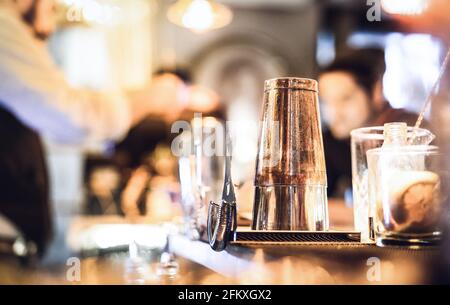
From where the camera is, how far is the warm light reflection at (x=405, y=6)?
169cm

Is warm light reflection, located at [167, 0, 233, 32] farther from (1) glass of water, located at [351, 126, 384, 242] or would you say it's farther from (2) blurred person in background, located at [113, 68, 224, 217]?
(1) glass of water, located at [351, 126, 384, 242]

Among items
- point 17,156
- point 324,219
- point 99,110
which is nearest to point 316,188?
point 324,219

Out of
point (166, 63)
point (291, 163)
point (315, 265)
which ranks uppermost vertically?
point (166, 63)

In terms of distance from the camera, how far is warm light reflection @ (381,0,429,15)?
66.4 inches

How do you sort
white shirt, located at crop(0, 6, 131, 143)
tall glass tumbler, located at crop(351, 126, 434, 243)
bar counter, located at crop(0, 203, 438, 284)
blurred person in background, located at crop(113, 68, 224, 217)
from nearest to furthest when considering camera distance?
1. bar counter, located at crop(0, 203, 438, 284)
2. tall glass tumbler, located at crop(351, 126, 434, 243)
3. white shirt, located at crop(0, 6, 131, 143)
4. blurred person in background, located at crop(113, 68, 224, 217)

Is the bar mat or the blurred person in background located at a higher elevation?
the blurred person in background

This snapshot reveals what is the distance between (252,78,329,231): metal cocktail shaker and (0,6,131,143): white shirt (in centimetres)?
162

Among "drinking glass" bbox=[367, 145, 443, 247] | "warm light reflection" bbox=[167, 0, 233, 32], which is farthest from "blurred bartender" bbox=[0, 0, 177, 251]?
"drinking glass" bbox=[367, 145, 443, 247]

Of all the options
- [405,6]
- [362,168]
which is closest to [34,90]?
[405,6]

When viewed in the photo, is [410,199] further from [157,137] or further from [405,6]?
[157,137]

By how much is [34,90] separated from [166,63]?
6.98 ft

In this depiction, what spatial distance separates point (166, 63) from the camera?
4.50 meters
